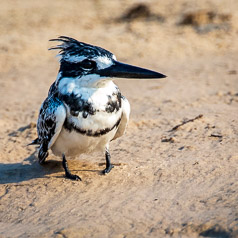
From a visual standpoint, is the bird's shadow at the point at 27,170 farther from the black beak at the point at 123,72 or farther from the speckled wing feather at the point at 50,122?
the black beak at the point at 123,72

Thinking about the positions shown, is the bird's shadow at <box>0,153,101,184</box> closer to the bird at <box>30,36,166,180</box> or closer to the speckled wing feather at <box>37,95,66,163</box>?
the speckled wing feather at <box>37,95,66,163</box>

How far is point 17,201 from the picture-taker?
208 inches

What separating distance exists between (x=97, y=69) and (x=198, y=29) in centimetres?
653

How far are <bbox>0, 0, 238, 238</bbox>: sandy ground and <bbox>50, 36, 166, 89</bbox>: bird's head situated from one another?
3.70 ft

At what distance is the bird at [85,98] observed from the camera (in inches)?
200

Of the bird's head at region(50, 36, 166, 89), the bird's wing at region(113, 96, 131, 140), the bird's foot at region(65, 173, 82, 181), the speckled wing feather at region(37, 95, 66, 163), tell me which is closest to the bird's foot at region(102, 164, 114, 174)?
the bird's foot at region(65, 173, 82, 181)

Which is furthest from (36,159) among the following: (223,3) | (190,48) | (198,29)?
(223,3)

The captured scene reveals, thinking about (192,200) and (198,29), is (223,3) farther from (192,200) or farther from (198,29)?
(192,200)

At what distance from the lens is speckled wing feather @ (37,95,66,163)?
5102 mm

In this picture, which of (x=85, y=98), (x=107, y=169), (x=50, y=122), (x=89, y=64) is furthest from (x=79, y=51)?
(x=107, y=169)

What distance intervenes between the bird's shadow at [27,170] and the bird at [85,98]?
0.66 metres

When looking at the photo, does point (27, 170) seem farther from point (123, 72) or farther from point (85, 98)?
point (123, 72)

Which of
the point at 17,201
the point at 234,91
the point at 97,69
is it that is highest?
the point at 97,69

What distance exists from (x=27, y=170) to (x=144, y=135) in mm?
1635
